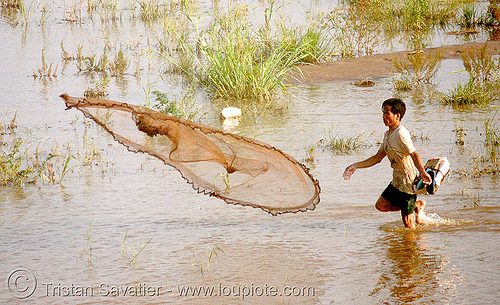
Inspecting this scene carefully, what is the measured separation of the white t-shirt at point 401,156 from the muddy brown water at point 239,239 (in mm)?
460

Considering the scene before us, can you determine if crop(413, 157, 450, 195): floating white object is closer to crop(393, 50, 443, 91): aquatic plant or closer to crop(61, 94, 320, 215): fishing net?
crop(61, 94, 320, 215): fishing net

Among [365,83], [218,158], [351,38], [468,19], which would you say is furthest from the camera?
[468,19]

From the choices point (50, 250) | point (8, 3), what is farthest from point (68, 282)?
point (8, 3)

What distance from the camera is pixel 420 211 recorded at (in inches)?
192

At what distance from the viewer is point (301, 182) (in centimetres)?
442

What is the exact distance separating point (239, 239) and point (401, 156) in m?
1.37

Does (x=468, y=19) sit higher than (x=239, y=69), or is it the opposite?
(x=468, y=19)

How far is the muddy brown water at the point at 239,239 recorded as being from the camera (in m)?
3.99

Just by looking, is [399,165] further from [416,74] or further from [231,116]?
[416,74]

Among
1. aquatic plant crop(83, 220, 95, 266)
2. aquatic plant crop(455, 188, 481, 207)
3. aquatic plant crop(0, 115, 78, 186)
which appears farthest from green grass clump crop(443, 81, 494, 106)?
aquatic plant crop(83, 220, 95, 266)

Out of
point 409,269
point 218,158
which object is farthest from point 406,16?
point 218,158

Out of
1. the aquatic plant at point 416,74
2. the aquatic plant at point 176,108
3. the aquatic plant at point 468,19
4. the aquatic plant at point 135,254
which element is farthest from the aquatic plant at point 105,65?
the aquatic plant at point 468,19

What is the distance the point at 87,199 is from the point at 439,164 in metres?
3.13

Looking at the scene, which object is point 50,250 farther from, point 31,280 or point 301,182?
point 301,182
